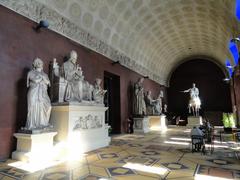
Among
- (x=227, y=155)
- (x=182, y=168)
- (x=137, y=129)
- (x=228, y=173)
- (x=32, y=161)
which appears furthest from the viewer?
(x=137, y=129)

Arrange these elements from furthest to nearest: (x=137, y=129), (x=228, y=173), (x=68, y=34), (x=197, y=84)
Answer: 1. (x=197, y=84)
2. (x=137, y=129)
3. (x=68, y=34)
4. (x=228, y=173)

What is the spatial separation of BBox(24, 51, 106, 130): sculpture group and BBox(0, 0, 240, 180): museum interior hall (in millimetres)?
28

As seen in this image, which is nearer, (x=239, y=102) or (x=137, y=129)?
(x=137, y=129)

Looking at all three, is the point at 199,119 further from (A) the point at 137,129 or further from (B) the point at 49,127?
(B) the point at 49,127

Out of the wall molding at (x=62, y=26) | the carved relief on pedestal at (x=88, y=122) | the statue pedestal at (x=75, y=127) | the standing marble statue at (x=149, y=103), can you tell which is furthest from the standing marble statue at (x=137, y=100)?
the statue pedestal at (x=75, y=127)

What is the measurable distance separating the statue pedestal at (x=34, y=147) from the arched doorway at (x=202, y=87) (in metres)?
18.6

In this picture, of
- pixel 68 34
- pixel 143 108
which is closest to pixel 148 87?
pixel 143 108

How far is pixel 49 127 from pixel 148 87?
1211 cm

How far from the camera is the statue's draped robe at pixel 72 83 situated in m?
5.93

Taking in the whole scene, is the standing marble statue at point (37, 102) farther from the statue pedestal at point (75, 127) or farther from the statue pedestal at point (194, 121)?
the statue pedestal at point (194, 121)

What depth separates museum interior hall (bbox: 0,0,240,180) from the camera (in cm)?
409

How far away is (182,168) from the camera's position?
376 cm

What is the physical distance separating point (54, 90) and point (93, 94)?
5.49ft

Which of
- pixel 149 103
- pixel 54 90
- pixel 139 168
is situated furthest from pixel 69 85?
pixel 149 103
